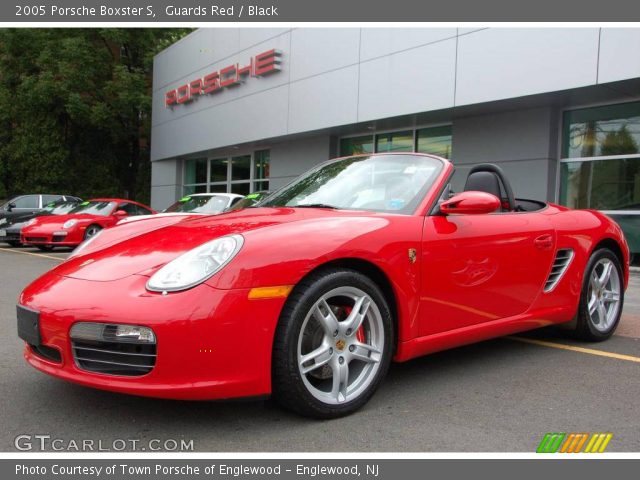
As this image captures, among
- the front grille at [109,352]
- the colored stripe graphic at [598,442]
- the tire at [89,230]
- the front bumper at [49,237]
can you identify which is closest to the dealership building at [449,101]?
the tire at [89,230]

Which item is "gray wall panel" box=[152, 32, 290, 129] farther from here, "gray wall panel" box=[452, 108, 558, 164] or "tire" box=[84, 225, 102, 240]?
"tire" box=[84, 225, 102, 240]

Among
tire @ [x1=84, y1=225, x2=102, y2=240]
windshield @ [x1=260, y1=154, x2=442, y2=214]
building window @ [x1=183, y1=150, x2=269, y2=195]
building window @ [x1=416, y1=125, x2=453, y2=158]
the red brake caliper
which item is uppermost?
building window @ [x1=416, y1=125, x2=453, y2=158]

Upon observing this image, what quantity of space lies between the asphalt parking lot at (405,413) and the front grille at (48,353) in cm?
30

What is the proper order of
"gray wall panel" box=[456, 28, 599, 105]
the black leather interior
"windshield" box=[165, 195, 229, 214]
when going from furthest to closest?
"windshield" box=[165, 195, 229, 214]
"gray wall panel" box=[456, 28, 599, 105]
the black leather interior

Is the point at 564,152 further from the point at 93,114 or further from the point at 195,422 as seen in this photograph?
the point at 93,114

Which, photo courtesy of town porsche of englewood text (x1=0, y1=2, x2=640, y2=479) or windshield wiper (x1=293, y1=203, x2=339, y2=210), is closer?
photo courtesy of town porsche of englewood text (x1=0, y1=2, x2=640, y2=479)

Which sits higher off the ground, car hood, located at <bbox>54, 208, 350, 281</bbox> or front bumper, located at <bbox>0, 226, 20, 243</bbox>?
car hood, located at <bbox>54, 208, 350, 281</bbox>

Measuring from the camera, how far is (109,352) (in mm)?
2393

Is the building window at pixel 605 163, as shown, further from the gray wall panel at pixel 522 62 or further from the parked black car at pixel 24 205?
the parked black car at pixel 24 205

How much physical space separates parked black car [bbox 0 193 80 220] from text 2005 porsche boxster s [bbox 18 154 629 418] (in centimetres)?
1355

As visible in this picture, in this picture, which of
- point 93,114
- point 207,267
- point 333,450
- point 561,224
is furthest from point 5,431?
point 93,114

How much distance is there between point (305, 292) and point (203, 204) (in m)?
8.17

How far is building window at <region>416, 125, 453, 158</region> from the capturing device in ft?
42.9

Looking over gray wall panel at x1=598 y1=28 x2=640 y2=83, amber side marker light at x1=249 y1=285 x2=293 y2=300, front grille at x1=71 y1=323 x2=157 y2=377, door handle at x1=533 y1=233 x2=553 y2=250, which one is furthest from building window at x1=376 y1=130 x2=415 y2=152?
front grille at x1=71 y1=323 x2=157 y2=377
